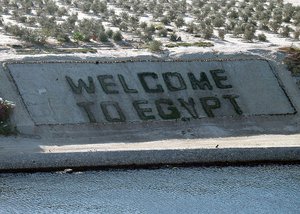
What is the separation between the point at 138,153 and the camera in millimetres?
44031

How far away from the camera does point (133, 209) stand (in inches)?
1495

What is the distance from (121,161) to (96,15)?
98.4ft

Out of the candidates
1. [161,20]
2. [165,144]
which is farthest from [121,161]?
[161,20]

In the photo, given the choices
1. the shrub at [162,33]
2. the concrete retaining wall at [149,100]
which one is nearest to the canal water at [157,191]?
the concrete retaining wall at [149,100]

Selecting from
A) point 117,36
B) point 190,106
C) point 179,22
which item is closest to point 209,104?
point 190,106

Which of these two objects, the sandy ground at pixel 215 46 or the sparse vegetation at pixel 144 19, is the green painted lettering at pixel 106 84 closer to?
the sandy ground at pixel 215 46

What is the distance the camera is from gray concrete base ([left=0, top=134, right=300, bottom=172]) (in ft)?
141

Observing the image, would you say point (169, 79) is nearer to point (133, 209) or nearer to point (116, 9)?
point (133, 209)

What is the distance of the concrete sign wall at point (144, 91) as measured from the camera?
48.7 m

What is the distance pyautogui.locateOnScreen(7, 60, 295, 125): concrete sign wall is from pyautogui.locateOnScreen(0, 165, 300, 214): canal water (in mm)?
6483

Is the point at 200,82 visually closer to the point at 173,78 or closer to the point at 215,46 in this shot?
the point at 173,78

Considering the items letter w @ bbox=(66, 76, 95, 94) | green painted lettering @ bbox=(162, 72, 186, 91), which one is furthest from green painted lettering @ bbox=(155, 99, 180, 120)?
letter w @ bbox=(66, 76, 95, 94)

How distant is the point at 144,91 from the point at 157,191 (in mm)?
11693

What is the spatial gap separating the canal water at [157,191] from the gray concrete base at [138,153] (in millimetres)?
673
